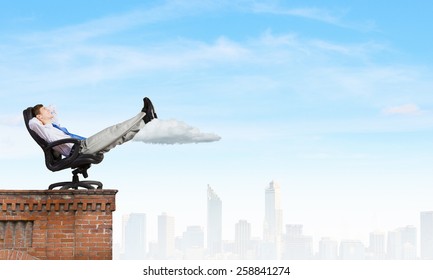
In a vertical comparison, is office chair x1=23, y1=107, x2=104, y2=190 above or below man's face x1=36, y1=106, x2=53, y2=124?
below

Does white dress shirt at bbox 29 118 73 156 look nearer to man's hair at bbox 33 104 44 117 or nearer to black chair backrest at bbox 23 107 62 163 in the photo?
black chair backrest at bbox 23 107 62 163

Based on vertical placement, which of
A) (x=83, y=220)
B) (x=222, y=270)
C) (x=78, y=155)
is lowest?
(x=222, y=270)

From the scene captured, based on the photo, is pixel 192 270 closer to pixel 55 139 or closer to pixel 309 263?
pixel 309 263

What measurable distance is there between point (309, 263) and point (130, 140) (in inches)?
186

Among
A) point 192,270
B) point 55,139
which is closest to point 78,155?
point 55,139

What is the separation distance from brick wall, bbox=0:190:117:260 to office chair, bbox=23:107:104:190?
0.23 m

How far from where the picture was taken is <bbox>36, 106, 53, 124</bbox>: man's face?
55.5 feet

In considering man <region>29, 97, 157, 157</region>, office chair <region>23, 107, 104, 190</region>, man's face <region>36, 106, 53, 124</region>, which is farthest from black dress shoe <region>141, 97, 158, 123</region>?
man's face <region>36, 106, 53, 124</region>

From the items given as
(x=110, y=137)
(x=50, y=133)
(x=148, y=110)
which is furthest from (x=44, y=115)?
(x=148, y=110)

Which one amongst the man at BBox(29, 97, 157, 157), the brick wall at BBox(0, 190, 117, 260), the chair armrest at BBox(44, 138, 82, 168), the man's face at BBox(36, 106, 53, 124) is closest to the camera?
the brick wall at BBox(0, 190, 117, 260)

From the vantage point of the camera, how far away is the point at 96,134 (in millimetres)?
16875

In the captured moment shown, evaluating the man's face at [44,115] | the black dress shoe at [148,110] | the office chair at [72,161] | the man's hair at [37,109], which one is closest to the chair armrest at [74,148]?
the office chair at [72,161]

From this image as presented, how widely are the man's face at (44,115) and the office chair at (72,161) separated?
27 cm

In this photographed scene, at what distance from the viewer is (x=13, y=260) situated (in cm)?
1612
